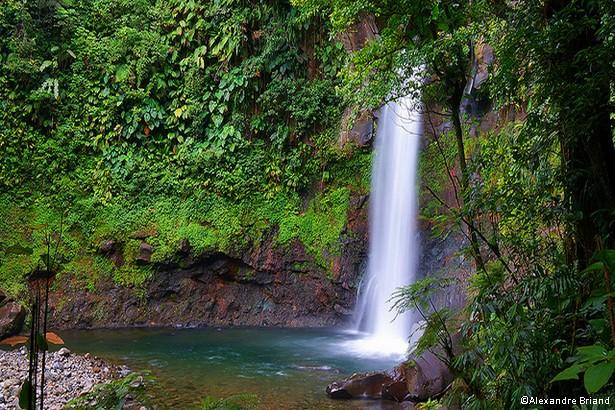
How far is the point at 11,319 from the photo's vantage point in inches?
408

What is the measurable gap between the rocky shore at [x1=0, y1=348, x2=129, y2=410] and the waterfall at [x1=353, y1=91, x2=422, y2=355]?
17.6 feet

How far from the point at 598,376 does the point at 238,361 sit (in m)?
8.57

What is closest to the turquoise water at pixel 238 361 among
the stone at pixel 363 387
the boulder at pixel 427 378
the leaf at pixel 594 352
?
the stone at pixel 363 387

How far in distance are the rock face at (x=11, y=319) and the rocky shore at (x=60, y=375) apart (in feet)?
2.55

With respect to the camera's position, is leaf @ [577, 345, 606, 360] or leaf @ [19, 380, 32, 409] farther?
leaf @ [577, 345, 606, 360]

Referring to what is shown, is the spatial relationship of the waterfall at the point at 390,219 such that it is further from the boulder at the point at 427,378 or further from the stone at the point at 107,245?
the stone at the point at 107,245

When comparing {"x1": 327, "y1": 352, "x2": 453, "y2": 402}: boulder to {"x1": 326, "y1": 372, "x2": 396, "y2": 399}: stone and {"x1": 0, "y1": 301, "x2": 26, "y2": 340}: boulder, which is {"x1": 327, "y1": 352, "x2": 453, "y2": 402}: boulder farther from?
{"x1": 0, "y1": 301, "x2": 26, "y2": 340}: boulder

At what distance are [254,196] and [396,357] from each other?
5744 mm

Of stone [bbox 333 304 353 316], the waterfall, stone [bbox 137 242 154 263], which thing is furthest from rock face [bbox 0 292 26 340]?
the waterfall

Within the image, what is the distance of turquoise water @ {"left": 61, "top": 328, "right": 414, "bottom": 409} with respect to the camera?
7457 millimetres

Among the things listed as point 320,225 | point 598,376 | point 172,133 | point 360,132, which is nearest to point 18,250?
point 598,376

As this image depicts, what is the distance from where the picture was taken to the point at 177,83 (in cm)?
1461

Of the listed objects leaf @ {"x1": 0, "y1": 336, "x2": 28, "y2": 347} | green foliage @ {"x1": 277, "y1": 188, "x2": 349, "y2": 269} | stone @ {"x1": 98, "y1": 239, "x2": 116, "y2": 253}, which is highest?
green foliage @ {"x1": 277, "y1": 188, "x2": 349, "y2": 269}

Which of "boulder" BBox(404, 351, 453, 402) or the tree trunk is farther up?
the tree trunk
